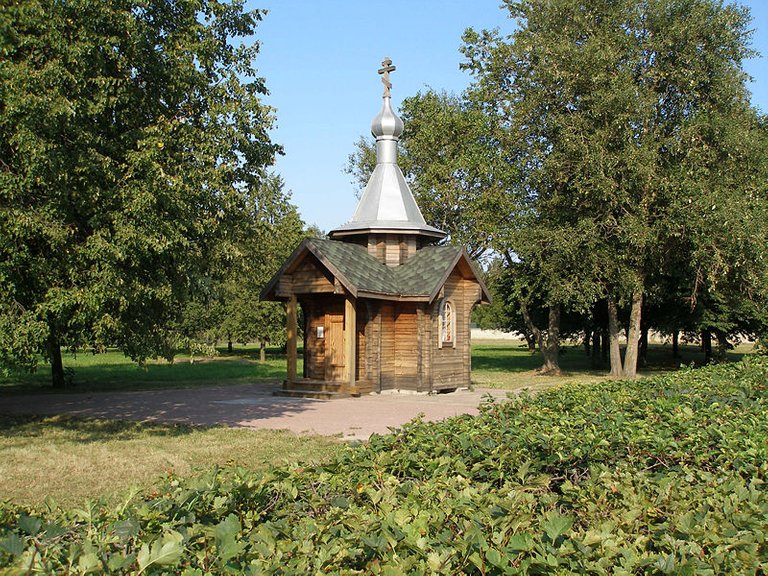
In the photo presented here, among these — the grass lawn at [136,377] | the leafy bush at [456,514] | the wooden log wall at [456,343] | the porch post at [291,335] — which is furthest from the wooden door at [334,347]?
the leafy bush at [456,514]

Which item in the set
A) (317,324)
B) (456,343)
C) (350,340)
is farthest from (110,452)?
(456,343)

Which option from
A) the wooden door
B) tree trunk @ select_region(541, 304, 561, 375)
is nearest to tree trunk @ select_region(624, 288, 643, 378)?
tree trunk @ select_region(541, 304, 561, 375)

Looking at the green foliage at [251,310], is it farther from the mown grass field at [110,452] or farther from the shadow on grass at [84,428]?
the mown grass field at [110,452]

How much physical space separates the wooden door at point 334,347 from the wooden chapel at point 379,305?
3 cm

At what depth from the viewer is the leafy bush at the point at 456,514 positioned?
2.70 m

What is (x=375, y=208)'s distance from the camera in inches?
957

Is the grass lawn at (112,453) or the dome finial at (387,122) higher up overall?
the dome finial at (387,122)

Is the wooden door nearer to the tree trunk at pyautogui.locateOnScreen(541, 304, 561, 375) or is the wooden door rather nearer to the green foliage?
the tree trunk at pyautogui.locateOnScreen(541, 304, 561, 375)

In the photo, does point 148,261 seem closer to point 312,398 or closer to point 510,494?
point 312,398

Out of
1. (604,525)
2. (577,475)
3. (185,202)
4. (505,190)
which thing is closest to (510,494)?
(604,525)

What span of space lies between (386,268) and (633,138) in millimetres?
11354

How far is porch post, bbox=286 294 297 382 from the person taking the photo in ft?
71.6

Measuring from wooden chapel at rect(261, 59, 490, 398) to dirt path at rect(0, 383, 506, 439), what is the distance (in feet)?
2.82

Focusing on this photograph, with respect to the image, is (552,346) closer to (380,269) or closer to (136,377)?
(380,269)
